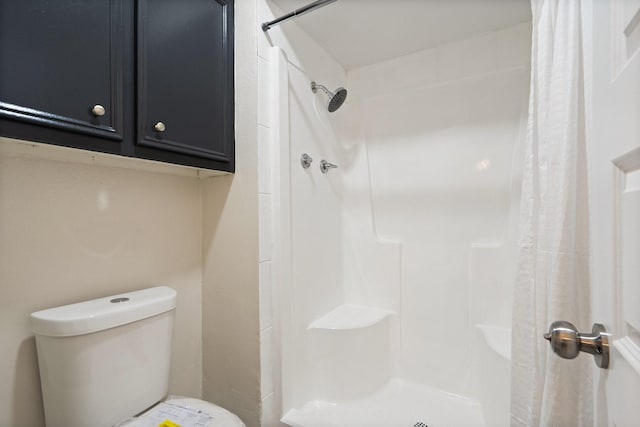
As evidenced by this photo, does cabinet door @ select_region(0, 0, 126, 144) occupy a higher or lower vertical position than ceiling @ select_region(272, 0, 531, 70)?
lower

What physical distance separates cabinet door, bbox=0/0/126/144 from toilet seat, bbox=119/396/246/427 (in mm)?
854

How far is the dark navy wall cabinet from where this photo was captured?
2.33 feet

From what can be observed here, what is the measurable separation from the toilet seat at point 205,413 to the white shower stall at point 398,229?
321 millimetres

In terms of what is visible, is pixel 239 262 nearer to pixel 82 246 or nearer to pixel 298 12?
pixel 82 246

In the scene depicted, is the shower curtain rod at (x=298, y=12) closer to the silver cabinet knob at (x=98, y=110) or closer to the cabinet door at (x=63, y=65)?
the cabinet door at (x=63, y=65)

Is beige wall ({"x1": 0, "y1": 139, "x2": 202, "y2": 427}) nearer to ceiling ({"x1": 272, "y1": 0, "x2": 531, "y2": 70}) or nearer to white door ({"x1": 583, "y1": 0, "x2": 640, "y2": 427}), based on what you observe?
ceiling ({"x1": 272, "y1": 0, "x2": 531, "y2": 70})

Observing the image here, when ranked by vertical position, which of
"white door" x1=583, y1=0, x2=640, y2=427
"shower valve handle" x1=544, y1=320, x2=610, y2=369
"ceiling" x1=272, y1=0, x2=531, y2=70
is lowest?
"shower valve handle" x1=544, y1=320, x2=610, y2=369

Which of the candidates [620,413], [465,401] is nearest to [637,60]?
[620,413]

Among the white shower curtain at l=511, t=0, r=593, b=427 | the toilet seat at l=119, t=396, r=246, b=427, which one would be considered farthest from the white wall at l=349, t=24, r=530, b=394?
the toilet seat at l=119, t=396, r=246, b=427

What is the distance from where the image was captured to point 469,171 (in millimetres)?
1665

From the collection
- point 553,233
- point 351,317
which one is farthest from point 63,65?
point 351,317

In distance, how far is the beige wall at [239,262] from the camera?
1.23 meters

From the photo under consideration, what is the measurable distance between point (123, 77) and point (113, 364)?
2.88 ft

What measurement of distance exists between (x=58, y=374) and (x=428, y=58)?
2138mm
